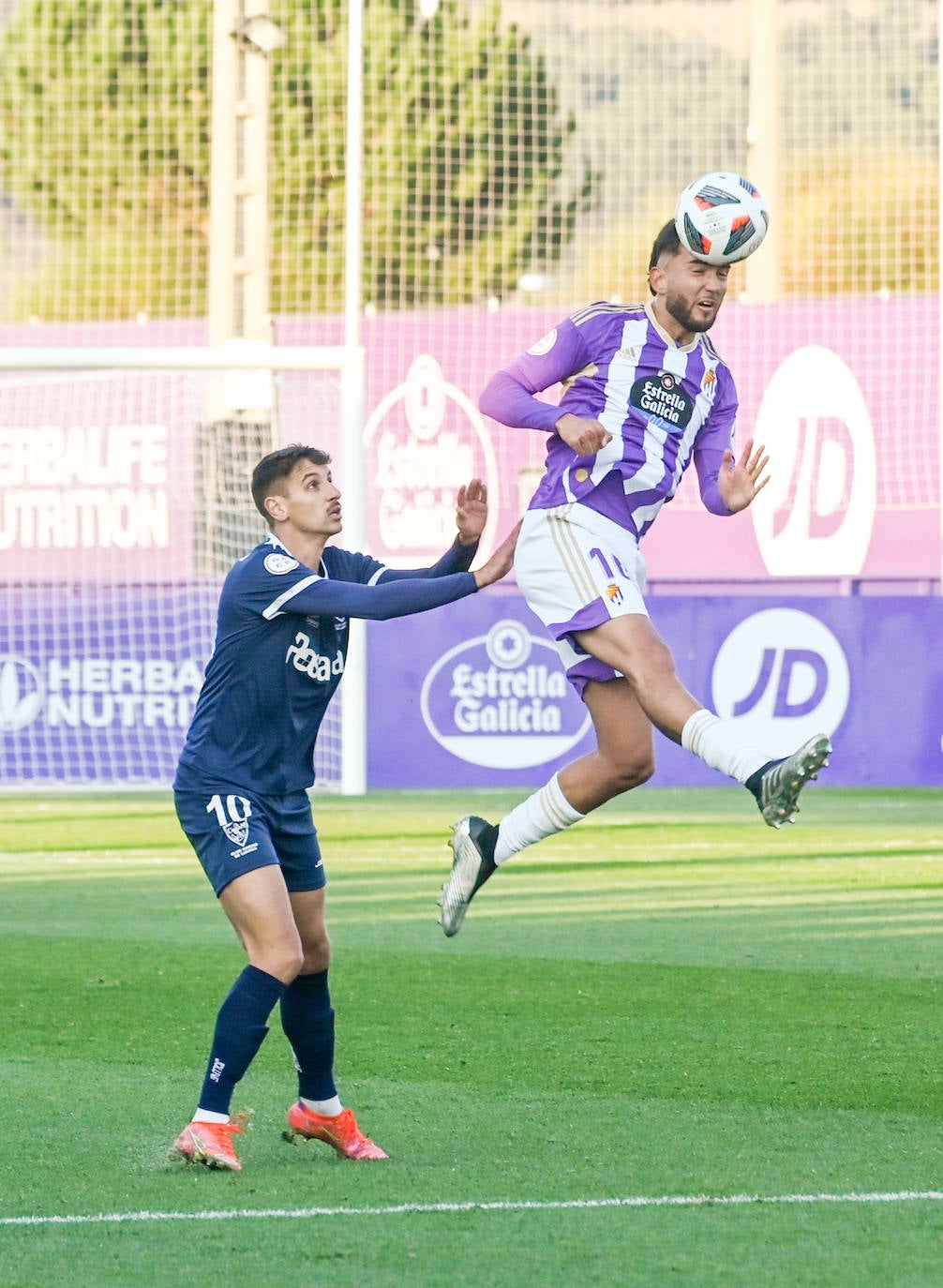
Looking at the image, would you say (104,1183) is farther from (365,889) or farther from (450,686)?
(450,686)

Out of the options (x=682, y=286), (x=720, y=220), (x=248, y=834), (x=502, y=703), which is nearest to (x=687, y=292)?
(x=682, y=286)

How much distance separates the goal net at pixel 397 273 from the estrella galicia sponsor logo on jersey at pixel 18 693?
0.07ft

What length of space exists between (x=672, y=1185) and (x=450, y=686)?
1224 cm

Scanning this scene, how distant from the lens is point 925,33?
3538 cm

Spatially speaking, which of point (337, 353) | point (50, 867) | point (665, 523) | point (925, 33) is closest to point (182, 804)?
point (50, 867)

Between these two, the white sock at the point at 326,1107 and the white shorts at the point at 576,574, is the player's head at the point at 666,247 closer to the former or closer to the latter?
the white shorts at the point at 576,574

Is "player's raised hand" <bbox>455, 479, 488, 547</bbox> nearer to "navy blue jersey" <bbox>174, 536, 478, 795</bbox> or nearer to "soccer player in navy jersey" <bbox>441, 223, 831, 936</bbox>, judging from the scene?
"navy blue jersey" <bbox>174, 536, 478, 795</bbox>

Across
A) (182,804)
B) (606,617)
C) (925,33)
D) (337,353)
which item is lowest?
(182,804)

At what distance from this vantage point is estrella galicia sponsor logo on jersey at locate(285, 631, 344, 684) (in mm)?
5797

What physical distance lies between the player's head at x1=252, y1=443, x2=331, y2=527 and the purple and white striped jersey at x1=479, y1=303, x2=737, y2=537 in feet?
3.33

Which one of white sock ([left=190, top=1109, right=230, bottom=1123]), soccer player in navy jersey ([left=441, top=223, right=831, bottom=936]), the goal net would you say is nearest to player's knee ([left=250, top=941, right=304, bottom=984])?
white sock ([left=190, top=1109, right=230, bottom=1123])

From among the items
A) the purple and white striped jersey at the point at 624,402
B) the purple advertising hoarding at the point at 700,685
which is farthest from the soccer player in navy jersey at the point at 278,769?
the purple advertising hoarding at the point at 700,685

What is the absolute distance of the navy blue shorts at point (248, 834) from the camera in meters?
5.59

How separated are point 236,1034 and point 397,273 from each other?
1422 inches
